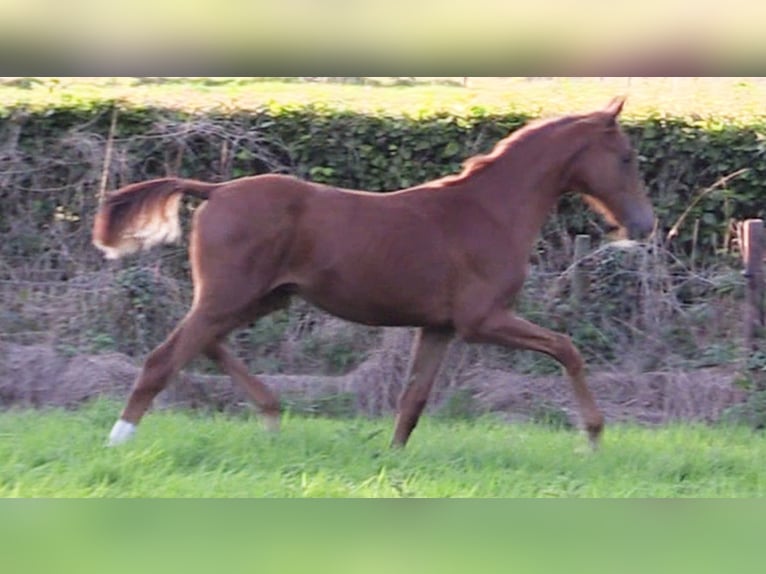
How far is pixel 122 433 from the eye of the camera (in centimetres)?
624

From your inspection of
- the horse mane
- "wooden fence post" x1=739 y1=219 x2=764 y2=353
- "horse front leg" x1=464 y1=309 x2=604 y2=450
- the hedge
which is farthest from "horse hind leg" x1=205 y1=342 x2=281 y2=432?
"wooden fence post" x1=739 y1=219 x2=764 y2=353

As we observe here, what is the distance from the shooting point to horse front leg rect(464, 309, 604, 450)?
6.64 meters

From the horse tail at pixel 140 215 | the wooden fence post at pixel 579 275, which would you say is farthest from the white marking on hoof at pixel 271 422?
the wooden fence post at pixel 579 275

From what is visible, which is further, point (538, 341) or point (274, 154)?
point (274, 154)

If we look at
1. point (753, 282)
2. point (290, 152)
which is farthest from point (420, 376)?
point (290, 152)

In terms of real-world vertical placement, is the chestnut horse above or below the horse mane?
A: below

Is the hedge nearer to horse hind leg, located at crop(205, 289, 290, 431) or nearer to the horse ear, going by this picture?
the horse ear

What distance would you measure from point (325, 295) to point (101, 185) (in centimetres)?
367

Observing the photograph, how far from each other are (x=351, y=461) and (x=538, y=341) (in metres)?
1.46

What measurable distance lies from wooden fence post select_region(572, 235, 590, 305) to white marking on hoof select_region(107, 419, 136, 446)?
4287 mm

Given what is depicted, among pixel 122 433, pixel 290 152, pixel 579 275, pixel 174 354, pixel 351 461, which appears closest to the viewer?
pixel 351 461

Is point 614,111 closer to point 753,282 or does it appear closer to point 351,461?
point 753,282

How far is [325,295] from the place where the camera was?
262 inches

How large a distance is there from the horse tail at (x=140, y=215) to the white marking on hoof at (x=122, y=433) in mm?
982
